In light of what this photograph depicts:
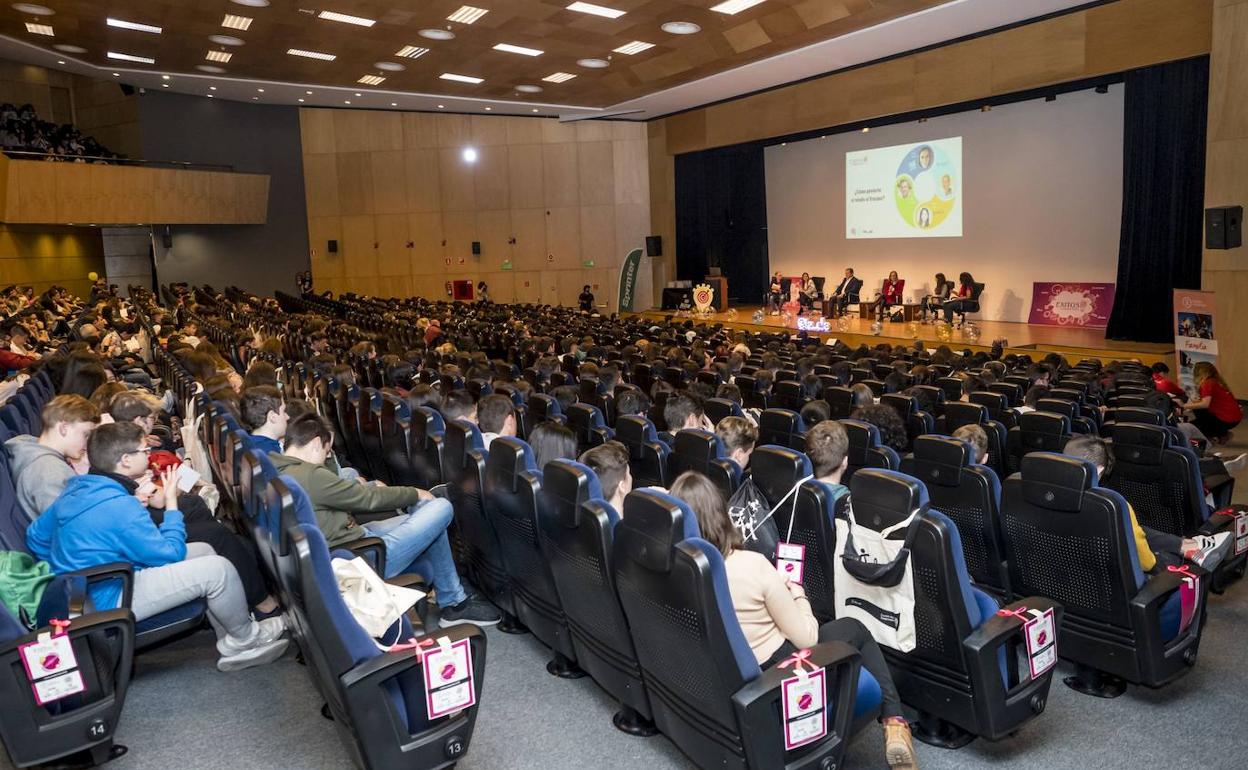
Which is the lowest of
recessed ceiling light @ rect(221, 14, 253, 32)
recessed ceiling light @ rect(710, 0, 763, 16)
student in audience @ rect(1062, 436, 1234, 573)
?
student in audience @ rect(1062, 436, 1234, 573)

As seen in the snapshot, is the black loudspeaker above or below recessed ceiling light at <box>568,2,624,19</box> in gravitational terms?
below

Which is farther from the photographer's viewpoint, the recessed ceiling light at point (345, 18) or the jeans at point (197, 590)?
the recessed ceiling light at point (345, 18)

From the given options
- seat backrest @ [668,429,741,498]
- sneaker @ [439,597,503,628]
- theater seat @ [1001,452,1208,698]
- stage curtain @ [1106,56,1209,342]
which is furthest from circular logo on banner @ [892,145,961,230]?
sneaker @ [439,597,503,628]

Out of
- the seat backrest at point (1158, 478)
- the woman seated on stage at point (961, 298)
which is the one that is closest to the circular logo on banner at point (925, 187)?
the woman seated on stage at point (961, 298)

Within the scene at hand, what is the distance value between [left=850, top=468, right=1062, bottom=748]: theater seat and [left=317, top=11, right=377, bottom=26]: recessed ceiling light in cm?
1339

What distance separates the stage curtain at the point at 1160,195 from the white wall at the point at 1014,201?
113 cm

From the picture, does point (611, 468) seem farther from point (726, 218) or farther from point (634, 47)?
point (726, 218)

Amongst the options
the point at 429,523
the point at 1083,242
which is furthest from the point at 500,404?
the point at 1083,242

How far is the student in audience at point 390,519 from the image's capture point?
3730mm

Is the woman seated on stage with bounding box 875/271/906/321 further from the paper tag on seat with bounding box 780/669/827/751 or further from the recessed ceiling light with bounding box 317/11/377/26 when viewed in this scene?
the paper tag on seat with bounding box 780/669/827/751

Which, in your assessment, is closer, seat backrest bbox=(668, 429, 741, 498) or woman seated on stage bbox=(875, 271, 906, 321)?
seat backrest bbox=(668, 429, 741, 498)

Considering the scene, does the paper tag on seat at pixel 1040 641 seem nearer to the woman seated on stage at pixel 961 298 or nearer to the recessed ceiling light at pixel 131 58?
the woman seated on stage at pixel 961 298

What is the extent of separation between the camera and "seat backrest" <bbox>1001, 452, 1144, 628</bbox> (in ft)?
10.1

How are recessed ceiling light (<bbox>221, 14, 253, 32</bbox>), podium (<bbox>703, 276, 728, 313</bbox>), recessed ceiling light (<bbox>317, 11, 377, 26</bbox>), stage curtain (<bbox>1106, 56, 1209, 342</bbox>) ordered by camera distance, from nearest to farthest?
stage curtain (<bbox>1106, 56, 1209, 342</bbox>) < recessed ceiling light (<bbox>317, 11, 377, 26</bbox>) < recessed ceiling light (<bbox>221, 14, 253, 32</bbox>) < podium (<bbox>703, 276, 728, 313</bbox>)
